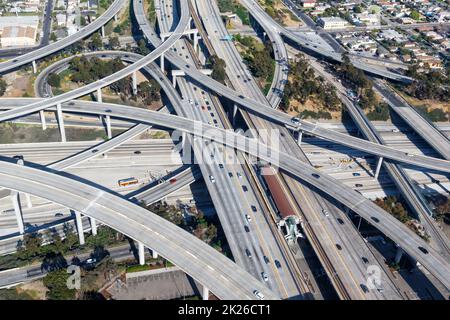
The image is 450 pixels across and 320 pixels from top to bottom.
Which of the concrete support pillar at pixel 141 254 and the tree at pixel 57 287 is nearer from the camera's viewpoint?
the tree at pixel 57 287

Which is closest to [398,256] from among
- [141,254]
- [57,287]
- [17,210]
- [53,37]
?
[141,254]

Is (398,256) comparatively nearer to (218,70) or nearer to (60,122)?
(218,70)

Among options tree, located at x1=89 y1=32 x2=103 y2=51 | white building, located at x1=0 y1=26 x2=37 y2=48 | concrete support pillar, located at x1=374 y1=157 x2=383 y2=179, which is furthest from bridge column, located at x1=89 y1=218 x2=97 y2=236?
white building, located at x1=0 y1=26 x2=37 y2=48

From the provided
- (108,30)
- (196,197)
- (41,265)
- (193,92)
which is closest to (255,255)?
(196,197)

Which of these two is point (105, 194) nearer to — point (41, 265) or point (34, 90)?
point (41, 265)

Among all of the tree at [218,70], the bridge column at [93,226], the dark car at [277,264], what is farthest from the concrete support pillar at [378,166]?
the bridge column at [93,226]

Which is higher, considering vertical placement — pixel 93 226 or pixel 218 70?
pixel 218 70

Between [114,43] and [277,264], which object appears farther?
[114,43]

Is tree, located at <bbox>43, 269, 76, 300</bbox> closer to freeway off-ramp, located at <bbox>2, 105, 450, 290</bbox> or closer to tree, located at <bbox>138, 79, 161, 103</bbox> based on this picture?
freeway off-ramp, located at <bbox>2, 105, 450, 290</bbox>

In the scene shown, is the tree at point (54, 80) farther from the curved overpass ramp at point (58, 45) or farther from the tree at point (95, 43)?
the tree at point (95, 43)
